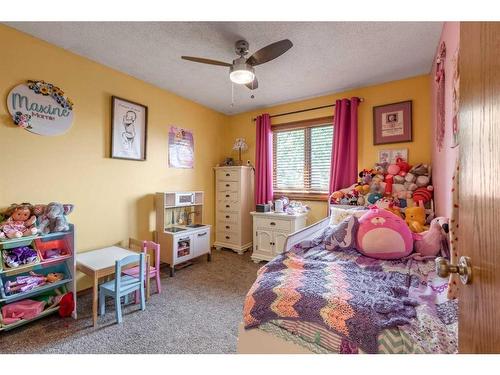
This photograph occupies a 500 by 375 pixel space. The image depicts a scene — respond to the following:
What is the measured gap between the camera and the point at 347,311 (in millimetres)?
990

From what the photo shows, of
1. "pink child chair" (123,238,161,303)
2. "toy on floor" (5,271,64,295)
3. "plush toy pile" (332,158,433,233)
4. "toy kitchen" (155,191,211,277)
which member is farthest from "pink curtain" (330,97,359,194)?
"toy on floor" (5,271,64,295)

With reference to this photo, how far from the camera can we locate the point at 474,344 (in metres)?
A: 0.56

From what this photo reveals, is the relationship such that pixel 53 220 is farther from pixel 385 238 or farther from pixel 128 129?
pixel 385 238

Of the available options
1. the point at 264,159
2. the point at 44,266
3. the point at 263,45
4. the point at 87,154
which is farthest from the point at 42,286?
the point at 264,159

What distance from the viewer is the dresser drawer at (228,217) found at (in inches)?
149

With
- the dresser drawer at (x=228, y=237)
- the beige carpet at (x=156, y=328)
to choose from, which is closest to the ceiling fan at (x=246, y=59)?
the beige carpet at (x=156, y=328)

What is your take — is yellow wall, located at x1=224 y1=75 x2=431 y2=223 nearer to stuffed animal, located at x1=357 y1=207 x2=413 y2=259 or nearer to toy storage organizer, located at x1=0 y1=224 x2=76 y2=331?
stuffed animal, located at x1=357 y1=207 x2=413 y2=259

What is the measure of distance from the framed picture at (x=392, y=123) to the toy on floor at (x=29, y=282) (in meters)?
3.70

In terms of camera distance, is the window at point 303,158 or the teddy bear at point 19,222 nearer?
the teddy bear at point 19,222

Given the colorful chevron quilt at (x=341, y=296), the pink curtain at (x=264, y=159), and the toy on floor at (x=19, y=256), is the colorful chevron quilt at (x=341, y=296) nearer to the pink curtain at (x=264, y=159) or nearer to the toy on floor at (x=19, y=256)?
the toy on floor at (x=19, y=256)

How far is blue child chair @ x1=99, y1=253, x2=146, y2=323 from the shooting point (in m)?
1.90

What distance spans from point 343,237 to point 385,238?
30 cm
